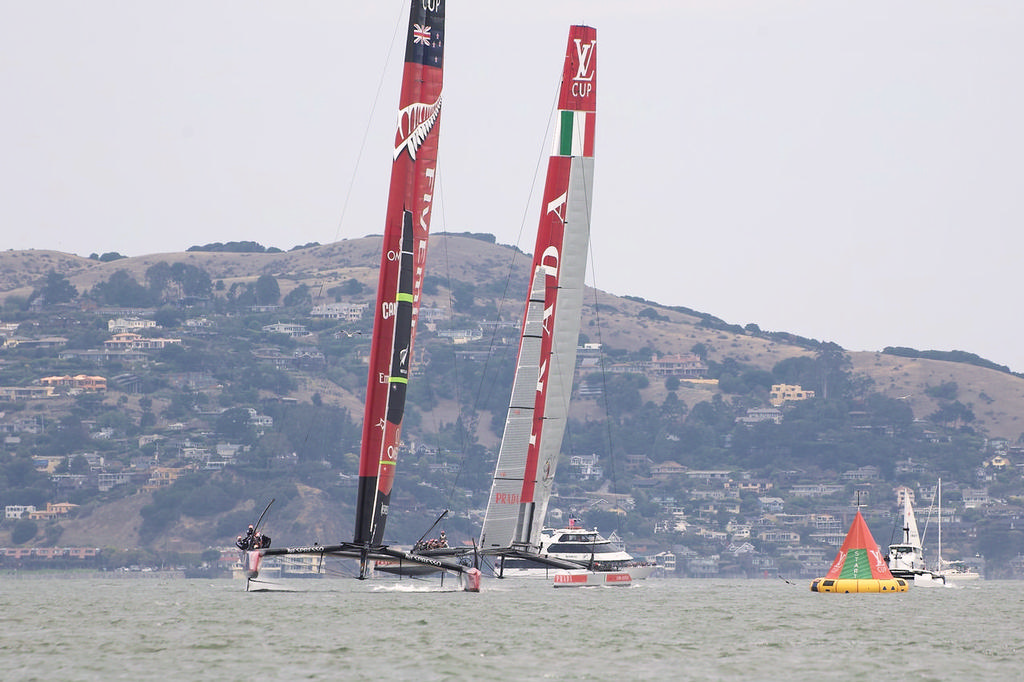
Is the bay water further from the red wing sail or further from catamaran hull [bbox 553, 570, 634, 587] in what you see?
the red wing sail

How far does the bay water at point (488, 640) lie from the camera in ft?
94.3

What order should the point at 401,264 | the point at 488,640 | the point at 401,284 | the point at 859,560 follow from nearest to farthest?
the point at 488,640, the point at 401,284, the point at 401,264, the point at 859,560

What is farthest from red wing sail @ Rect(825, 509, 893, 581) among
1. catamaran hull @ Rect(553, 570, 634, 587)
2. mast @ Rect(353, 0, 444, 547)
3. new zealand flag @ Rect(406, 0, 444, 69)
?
new zealand flag @ Rect(406, 0, 444, 69)

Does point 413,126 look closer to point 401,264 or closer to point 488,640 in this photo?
point 401,264

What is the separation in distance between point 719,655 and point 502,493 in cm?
1851

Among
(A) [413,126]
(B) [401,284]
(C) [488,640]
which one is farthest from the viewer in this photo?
(A) [413,126]

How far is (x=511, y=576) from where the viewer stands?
76.1 metres

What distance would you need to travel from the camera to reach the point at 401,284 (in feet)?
143

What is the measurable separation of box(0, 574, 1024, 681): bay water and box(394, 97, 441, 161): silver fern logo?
38.9 feet

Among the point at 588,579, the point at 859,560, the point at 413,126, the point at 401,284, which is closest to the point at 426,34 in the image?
the point at 413,126

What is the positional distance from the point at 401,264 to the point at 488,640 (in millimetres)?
12663

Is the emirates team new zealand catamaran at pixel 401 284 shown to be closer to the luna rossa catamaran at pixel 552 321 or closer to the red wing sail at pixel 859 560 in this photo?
the luna rossa catamaran at pixel 552 321

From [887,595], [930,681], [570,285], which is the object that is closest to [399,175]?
[570,285]

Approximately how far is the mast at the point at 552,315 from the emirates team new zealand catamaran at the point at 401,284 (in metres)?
6.21
